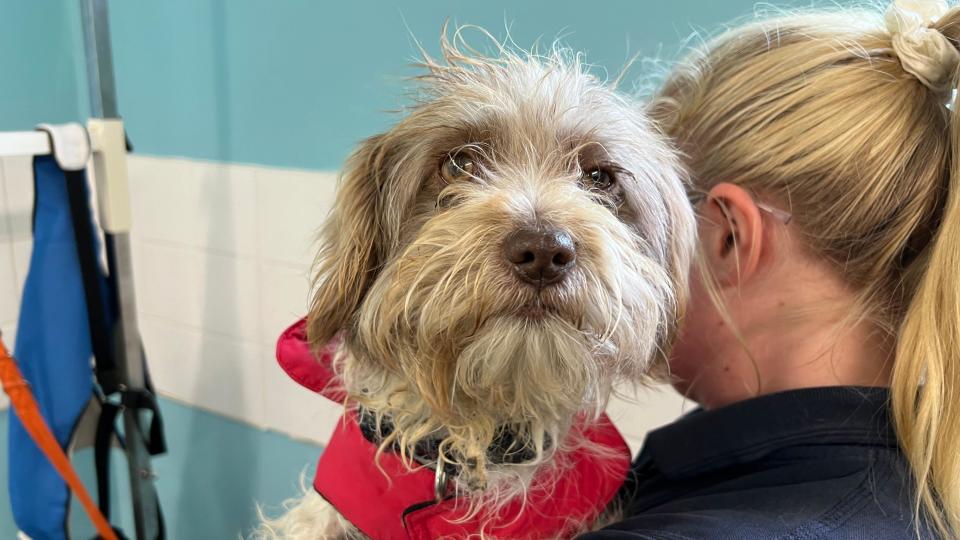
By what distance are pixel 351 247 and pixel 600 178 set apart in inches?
13.3

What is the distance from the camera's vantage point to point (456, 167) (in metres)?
0.91

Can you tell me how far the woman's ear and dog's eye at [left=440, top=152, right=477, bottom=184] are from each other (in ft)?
1.06

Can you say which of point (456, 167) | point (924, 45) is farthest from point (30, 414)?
point (924, 45)

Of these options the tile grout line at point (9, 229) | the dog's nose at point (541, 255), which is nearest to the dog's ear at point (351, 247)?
the dog's nose at point (541, 255)

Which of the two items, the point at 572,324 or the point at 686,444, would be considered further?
the point at 686,444

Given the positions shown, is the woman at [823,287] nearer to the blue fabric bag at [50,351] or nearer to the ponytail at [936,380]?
the ponytail at [936,380]

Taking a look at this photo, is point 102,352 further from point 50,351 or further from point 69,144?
point 69,144

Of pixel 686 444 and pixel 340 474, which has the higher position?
pixel 686 444

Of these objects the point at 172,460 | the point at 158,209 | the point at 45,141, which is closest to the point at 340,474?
the point at 45,141

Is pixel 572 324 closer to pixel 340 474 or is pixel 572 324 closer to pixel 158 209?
pixel 340 474

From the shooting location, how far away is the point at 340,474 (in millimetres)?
970

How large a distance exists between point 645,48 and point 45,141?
44.0 inches

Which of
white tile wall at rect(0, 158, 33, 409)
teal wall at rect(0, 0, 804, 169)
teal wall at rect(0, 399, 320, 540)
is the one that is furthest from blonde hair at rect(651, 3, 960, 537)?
white tile wall at rect(0, 158, 33, 409)

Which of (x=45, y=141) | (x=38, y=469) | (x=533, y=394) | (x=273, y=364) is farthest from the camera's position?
(x=273, y=364)
